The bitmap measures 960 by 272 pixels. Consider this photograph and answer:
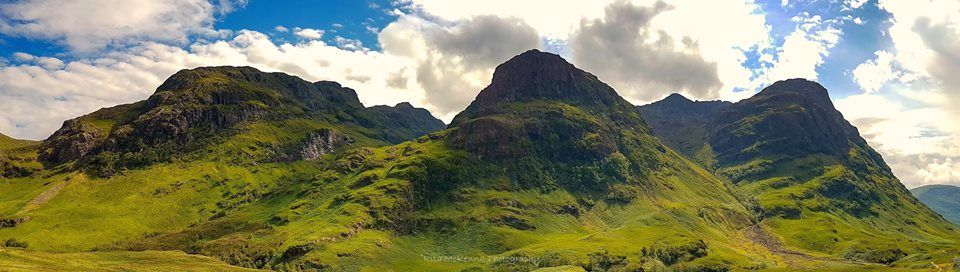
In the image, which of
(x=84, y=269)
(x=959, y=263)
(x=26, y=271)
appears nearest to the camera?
(x=26, y=271)

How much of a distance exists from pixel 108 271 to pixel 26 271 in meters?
40.3

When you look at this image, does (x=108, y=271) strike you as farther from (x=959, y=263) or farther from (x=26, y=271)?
(x=959, y=263)

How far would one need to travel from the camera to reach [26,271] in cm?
15888

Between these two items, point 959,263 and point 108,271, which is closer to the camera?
point 959,263

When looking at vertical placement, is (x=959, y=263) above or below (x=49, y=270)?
above

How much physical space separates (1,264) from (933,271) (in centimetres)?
28627

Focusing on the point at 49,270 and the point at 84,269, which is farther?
the point at 84,269

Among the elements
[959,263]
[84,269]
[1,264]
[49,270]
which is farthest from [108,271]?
[959,263]

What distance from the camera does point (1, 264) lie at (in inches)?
6486

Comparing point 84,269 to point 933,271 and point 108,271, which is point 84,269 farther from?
point 933,271

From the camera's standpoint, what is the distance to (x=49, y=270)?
175750 millimetres

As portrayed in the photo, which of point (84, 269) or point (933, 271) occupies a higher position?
point (933, 271)

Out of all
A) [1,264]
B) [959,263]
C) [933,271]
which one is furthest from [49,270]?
[933,271]

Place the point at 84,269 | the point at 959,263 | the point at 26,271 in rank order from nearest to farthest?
the point at 26,271, the point at 959,263, the point at 84,269
